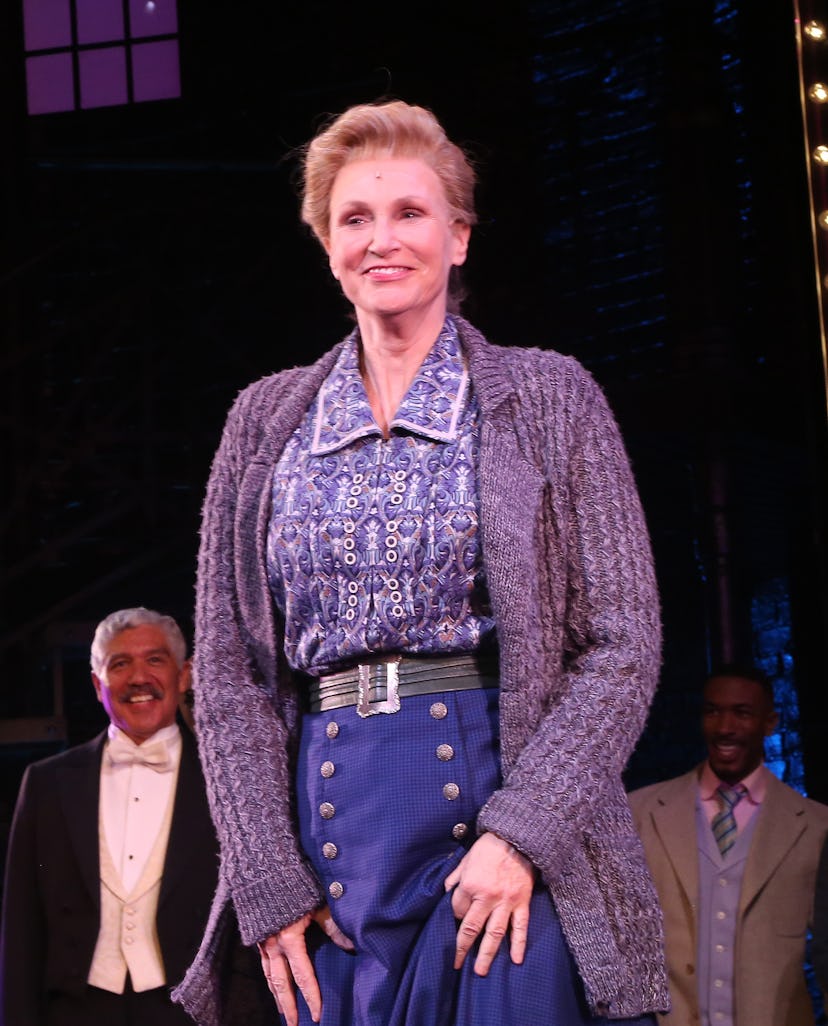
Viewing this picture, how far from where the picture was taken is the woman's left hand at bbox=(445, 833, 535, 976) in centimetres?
160

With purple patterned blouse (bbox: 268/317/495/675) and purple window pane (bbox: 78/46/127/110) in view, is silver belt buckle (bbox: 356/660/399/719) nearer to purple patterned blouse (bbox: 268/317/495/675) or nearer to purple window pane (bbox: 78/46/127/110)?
purple patterned blouse (bbox: 268/317/495/675)

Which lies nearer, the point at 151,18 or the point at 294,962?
the point at 294,962

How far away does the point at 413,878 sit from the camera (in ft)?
5.50

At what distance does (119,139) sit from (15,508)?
181cm

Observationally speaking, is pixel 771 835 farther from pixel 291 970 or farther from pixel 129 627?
pixel 291 970

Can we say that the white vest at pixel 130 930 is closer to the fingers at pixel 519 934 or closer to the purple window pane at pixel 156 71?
the fingers at pixel 519 934

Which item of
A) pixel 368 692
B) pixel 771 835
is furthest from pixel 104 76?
pixel 368 692

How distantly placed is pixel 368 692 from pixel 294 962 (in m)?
0.28

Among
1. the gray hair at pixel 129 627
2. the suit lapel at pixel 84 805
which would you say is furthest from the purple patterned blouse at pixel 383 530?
the gray hair at pixel 129 627

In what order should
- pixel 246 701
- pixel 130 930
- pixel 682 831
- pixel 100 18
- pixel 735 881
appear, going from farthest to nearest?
pixel 100 18, pixel 682 831, pixel 735 881, pixel 130 930, pixel 246 701

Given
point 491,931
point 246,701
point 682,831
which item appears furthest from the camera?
point 682,831

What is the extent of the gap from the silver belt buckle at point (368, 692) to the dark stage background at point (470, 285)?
12.4 feet

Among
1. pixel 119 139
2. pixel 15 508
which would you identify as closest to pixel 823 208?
pixel 15 508

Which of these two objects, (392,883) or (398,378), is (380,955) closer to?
(392,883)
